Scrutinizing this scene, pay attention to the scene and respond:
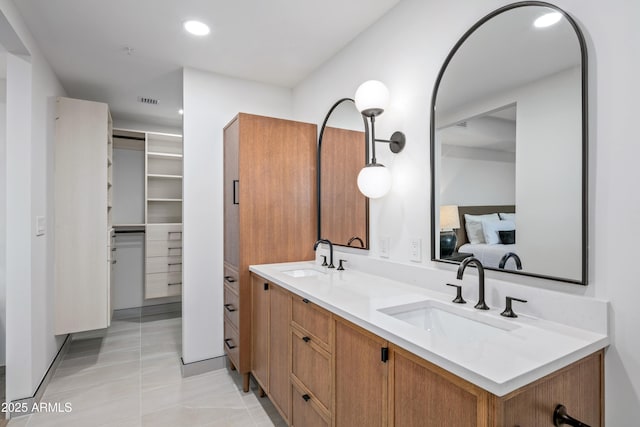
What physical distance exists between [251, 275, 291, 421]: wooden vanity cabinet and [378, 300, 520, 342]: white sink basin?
67cm

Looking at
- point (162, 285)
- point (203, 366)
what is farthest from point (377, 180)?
point (162, 285)

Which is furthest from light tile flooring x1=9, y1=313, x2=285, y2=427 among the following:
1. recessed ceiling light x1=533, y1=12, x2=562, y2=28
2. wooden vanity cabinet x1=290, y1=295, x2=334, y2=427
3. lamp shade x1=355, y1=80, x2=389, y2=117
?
recessed ceiling light x1=533, y1=12, x2=562, y2=28

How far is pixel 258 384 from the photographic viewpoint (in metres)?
2.32

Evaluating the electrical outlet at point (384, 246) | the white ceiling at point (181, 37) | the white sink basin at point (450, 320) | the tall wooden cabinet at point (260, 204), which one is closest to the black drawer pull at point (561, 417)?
the white sink basin at point (450, 320)

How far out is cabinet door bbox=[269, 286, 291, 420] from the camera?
1.81 meters

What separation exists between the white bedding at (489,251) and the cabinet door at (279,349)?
96 centimetres

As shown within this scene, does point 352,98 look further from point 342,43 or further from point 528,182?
point 528,182

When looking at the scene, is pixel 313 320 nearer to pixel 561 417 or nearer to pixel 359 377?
pixel 359 377

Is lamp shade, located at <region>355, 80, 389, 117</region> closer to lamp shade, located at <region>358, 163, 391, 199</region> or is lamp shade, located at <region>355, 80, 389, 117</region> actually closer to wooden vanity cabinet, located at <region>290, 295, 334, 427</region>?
lamp shade, located at <region>358, 163, 391, 199</region>

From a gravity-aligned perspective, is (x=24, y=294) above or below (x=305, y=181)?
below

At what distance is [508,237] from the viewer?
4.38ft

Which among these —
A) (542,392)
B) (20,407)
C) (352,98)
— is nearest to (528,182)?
(542,392)

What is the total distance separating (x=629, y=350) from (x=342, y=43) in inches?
89.0

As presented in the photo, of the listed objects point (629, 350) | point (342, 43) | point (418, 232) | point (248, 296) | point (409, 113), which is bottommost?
point (248, 296)
